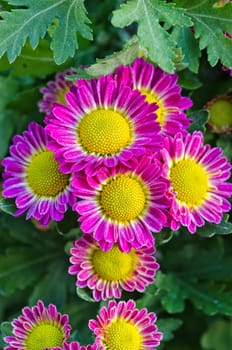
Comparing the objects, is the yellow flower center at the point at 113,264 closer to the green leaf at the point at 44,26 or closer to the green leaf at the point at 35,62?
the green leaf at the point at 44,26

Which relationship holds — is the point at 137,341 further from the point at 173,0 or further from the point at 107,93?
the point at 173,0

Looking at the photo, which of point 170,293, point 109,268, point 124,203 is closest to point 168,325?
point 170,293

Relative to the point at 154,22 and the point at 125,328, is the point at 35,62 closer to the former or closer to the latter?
the point at 154,22

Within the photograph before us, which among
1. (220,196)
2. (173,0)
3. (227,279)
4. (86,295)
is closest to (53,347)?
(86,295)

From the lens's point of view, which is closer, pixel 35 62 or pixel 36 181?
pixel 36 181

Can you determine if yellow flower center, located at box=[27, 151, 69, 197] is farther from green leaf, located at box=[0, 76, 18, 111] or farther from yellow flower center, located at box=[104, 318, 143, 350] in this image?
green leaf, located at box=[0, 76, 18, 111]

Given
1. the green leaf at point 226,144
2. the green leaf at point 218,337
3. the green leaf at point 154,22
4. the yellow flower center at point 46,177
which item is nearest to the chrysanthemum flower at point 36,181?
the yellow flower center at point 46,177

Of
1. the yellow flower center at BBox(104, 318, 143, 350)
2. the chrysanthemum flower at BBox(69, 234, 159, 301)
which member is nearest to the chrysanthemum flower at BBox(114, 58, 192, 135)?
the chrysanthemum flower at BBox(69, 234, 159, 301)
